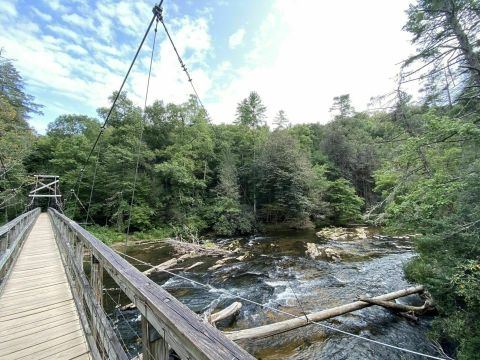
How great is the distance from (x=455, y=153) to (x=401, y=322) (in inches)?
207

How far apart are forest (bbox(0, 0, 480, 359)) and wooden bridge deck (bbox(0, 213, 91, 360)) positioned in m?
1.30

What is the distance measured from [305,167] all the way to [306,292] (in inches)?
622

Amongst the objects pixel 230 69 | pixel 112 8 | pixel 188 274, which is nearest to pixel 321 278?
pixel 188 274

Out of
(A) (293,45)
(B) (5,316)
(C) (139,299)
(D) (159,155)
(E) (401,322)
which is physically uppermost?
(A) (293,45)

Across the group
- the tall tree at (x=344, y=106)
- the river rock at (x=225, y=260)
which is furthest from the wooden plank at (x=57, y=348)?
the tall tree at (x=344, y=106)

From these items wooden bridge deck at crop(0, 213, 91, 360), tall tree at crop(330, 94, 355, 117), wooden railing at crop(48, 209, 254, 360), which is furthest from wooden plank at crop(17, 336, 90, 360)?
tall tree at crop(330, 94, 355, 117)

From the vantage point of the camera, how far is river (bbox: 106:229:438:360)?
4711 millimetres

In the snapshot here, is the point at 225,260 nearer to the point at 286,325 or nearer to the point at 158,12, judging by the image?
the point at 286,325

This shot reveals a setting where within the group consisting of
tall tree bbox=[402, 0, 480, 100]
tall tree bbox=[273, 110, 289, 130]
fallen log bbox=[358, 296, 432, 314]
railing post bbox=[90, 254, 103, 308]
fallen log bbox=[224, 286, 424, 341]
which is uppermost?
tall tree bbox=[273, 110, 289, 130]

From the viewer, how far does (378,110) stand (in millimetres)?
8469

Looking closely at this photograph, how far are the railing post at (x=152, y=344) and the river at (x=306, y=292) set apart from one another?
0.24 m

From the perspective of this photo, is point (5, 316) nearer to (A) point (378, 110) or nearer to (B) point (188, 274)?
(B) point (188, 274)

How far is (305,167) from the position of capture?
71.6ft

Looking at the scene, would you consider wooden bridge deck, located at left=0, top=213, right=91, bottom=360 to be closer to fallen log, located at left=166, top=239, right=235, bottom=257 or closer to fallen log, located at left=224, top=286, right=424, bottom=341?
fallen log, located at left=224, top=286, right=424, bottom=341
